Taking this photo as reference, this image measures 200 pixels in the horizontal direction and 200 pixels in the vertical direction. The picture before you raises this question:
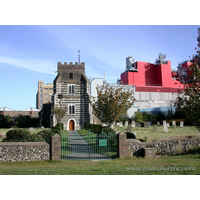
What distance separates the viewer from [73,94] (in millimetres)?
44781

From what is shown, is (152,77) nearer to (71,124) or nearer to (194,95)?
(71,124)

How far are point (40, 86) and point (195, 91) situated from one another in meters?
132

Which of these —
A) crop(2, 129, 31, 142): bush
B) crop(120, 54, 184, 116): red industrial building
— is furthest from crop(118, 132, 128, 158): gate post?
crop(120, 54, 184, 116): red industrial building

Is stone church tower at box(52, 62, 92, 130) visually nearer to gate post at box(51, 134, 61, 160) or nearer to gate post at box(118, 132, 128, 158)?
gate post at box(118, 132, 128, 158)

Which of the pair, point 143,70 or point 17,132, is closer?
point 17,132

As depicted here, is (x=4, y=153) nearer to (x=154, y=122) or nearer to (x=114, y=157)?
(x=114, y=157)

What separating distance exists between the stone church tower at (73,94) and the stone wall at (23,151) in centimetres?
2853

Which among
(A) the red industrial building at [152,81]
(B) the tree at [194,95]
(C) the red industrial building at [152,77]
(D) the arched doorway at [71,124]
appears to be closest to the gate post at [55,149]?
(B) the tree at [194,95]

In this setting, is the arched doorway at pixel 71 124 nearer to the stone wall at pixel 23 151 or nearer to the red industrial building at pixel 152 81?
the red industrial building at pixel 152 81

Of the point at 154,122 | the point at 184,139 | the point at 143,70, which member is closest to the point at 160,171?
the point at 184,139

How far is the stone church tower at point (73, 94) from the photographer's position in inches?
1709

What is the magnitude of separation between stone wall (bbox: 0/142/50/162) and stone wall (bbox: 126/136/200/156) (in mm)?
5576

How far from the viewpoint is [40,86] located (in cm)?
13938

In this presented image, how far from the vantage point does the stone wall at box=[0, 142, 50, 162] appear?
13.6 meters
